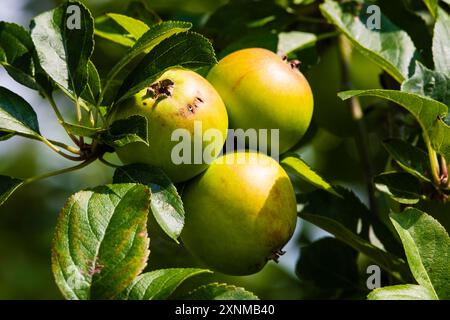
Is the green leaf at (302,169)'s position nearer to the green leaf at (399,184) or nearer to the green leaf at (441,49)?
the green leaf at (399,184)

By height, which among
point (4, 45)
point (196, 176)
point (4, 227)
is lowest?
point (4, 227)

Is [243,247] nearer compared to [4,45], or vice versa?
[243,247]

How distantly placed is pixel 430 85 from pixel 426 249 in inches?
13.8

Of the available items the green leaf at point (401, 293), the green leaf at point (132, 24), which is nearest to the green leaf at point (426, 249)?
the green leaf at point (401, 293)

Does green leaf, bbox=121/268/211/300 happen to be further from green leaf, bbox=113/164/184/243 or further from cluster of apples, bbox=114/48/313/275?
cluster of apples, bbox=114/48/313/275

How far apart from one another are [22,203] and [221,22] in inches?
45.9

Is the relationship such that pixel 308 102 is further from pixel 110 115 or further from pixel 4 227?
pixel 4 227

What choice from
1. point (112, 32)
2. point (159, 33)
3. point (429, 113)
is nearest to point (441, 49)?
point (429, 113)

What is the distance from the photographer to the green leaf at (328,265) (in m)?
1.81

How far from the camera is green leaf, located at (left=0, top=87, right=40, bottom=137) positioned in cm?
124

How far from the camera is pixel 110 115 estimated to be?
1.26 meters

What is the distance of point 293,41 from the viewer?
178 cm

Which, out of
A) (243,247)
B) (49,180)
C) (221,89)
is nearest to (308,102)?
(221,89)
